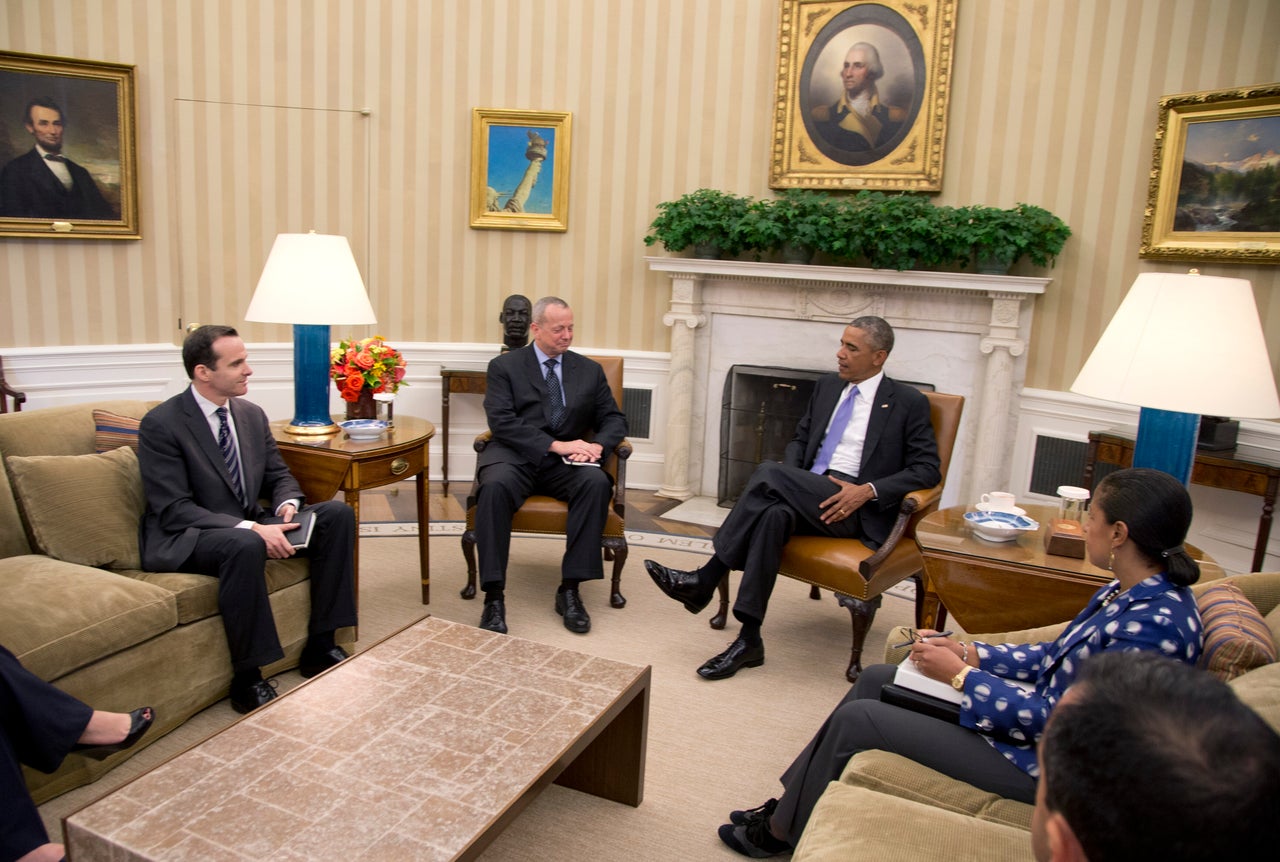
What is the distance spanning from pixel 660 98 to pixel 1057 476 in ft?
12.0

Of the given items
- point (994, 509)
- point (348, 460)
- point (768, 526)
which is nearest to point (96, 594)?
point (348, 460)

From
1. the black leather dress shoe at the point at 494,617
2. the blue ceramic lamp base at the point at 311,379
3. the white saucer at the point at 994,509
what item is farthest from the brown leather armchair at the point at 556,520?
the white saucer at the point at 994,509

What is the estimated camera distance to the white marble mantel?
580cm

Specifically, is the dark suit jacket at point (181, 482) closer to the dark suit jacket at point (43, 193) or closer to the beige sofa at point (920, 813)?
Answer: the beige sofa at point (920, 813)

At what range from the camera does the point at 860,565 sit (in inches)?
153

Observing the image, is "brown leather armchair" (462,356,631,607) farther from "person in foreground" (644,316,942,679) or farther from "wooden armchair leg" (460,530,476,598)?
"person in foreground" (644,316,942,679)

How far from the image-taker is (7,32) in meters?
5.74

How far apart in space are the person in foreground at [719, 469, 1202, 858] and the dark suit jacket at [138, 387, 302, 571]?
92.4 inches

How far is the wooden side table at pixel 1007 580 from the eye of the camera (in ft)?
10.5

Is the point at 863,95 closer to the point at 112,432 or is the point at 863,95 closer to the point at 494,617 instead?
the point at 494,617

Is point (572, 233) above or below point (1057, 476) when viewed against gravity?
above

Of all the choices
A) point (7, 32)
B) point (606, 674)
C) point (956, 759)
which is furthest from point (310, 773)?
point (7, 32)

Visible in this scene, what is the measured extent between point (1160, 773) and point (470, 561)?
3.93 m

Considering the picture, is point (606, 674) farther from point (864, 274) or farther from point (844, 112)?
point (844, 112)
